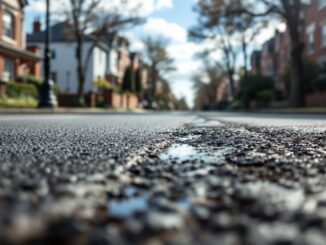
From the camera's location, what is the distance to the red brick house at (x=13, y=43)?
24.4 m

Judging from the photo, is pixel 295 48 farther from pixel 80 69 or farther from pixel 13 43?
pixel 13 43

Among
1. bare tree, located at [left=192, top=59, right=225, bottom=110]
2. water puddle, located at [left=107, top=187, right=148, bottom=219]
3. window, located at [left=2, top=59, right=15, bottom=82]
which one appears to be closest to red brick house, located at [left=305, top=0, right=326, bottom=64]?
window, located at [left=2, top=59, right=15, bottom=82]

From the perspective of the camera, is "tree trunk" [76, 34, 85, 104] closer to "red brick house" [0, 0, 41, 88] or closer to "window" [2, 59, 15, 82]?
"red brick house" [0, 0, 41, 88]

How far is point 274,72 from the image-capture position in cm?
5244

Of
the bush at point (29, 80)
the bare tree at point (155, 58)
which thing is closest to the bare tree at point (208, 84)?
the bare tree at point (155, 58)

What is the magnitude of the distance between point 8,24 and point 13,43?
125 centimetres

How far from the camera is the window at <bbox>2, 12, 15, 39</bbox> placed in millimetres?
25998

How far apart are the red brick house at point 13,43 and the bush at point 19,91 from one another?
2.36m

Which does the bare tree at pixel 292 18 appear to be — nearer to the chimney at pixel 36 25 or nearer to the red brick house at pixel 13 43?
the red brick house at pixel 13 43

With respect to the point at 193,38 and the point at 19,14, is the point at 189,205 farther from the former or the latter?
the point at 19,14

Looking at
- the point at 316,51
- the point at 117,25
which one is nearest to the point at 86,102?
the point at 117,25

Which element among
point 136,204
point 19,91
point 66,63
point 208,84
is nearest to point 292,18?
point 19,91

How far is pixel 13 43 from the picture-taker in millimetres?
26672

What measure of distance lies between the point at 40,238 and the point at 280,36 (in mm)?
53336
